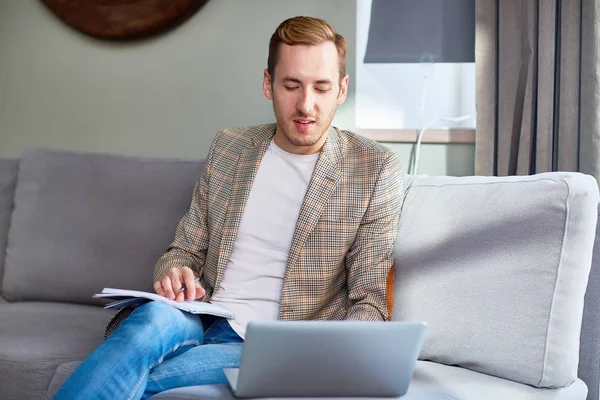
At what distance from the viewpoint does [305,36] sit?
1851mm

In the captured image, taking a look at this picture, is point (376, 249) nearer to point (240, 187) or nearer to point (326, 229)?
point (326, 229)

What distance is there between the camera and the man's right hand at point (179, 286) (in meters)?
1.71

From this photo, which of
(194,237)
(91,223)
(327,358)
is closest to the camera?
(327,358)

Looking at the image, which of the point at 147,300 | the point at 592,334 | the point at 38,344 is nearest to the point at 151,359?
the point at 147,300

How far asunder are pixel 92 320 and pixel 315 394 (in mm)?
1024

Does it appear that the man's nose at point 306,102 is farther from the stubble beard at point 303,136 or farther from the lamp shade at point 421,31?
the lamp shade at point 421,31

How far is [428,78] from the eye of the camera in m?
Answer: 3.03

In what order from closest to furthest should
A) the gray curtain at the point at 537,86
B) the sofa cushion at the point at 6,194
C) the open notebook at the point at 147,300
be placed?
the open notebook at the point at 147,300 < the sofa cushion at the point at 6,194 < the gray curtain at the point at 537,86

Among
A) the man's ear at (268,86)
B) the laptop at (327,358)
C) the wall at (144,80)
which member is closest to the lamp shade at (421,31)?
the wall at (144,80)

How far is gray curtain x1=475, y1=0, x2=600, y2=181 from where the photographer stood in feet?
8.39

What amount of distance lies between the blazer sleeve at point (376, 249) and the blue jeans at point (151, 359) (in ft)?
0.93

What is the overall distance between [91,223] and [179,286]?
26.9 inches

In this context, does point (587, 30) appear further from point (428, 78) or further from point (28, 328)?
point (28, 328)

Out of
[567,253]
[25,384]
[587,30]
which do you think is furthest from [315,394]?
[587,30]
